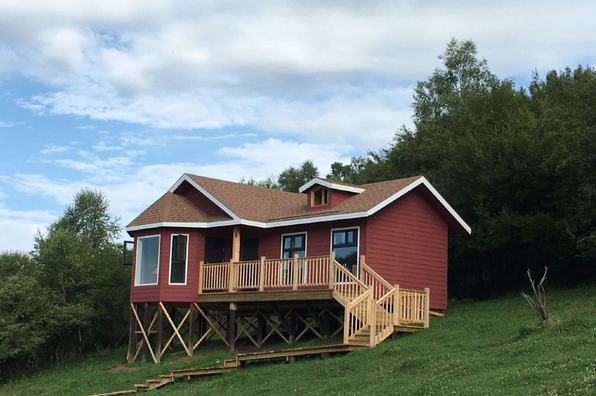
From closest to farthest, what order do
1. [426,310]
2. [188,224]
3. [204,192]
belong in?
[426,310] < [188,224] < [204,192]

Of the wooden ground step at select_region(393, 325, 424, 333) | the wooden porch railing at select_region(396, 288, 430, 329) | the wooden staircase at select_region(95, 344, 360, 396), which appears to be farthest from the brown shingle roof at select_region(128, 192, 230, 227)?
the wooden ground step at select_region(393, 325, 424, 333)

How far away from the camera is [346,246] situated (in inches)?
1097

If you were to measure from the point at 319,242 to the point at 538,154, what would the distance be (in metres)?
9.20

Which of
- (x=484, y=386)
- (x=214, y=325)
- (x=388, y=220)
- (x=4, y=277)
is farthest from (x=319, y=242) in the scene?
(x=4, y=277)

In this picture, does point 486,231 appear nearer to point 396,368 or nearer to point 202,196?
point 202,196

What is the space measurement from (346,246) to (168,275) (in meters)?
6.56

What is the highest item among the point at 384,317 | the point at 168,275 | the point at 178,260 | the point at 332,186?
the point at 332,186

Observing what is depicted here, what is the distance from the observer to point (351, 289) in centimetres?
2545

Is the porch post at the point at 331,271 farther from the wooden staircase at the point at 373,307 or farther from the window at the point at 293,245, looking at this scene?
the window at the point at 293,245

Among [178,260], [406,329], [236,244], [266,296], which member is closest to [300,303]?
[266,296]

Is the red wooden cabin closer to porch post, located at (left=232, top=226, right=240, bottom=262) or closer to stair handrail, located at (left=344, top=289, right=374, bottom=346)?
porch post, located at (left=232, top=226, right=240, bottom=262)

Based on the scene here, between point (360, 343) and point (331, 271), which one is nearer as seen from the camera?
point (360, 343)

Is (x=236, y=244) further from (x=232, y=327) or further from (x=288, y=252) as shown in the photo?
(x=232, y=327)

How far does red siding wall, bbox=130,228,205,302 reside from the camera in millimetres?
29719
